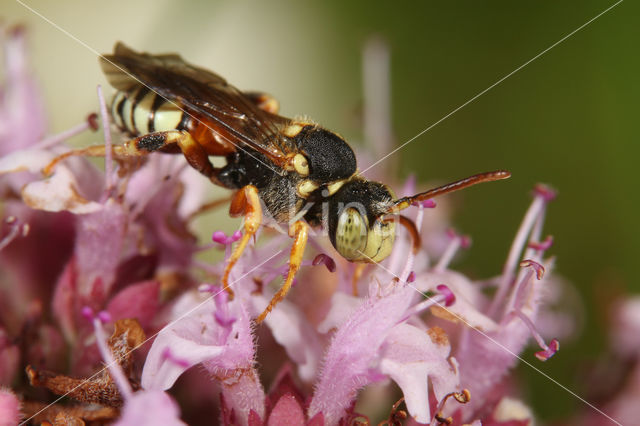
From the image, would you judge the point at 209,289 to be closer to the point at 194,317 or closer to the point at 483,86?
the point at 194,317

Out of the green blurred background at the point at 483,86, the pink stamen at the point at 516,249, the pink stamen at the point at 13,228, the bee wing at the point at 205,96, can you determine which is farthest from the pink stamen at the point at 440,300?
the green blurred background at the point at 483,86

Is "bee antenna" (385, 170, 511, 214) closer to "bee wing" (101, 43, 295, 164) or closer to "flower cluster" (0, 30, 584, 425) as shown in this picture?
"flower cluster" (0, 30, 584, 425)

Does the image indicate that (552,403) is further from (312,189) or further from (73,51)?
(73,51)

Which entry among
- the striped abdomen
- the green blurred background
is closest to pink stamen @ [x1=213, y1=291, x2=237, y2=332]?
the striped abdomen

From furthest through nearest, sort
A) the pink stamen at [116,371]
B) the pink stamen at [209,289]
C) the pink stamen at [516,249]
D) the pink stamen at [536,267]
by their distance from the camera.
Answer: the pink stamen at [516,249] < the pink stamen at [536,267] < the pink stamen at [209,289] < the pink stamen at [116,371]

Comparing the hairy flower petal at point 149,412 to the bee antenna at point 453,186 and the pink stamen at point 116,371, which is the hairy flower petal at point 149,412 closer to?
the pink stamen at point 116,371

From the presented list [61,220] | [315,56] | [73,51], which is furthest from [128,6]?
[61,220]

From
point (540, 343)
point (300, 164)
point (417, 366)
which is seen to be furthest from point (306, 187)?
point (540, 343)
